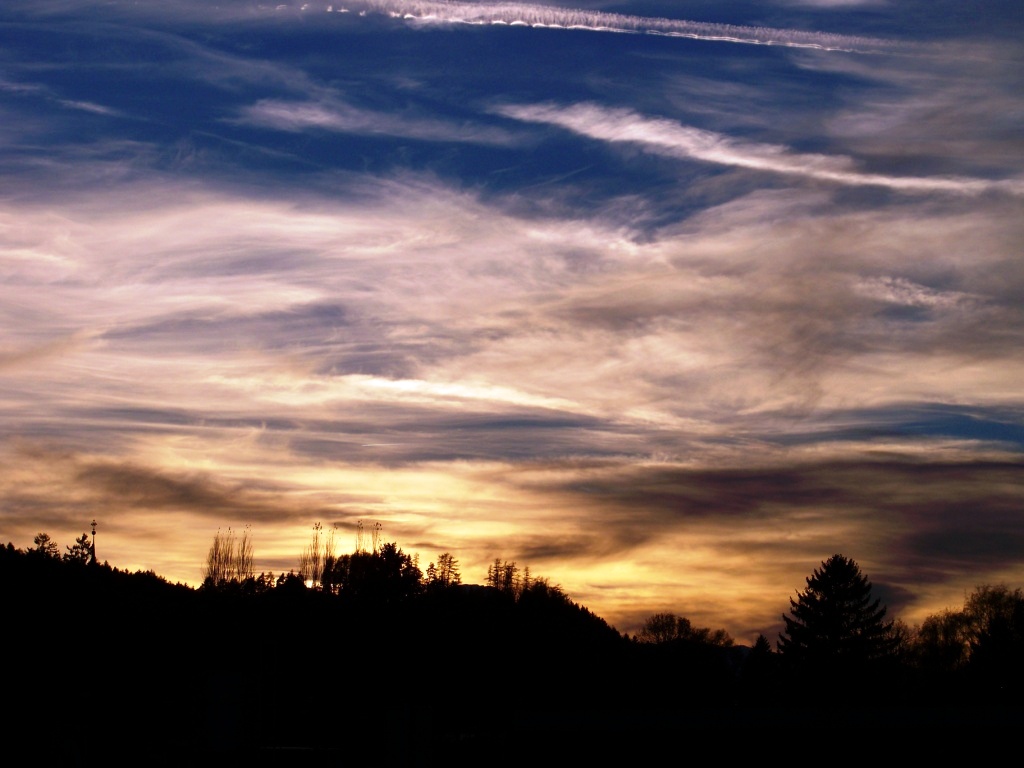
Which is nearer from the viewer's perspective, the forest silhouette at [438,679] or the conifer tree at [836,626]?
the forest silhouette at [438,679]

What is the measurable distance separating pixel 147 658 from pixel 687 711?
1691 inches

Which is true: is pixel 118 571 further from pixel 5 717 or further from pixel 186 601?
pixel 5 717

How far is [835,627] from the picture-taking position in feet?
257

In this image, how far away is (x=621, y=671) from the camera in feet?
157

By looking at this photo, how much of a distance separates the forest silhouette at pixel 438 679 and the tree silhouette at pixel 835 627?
0.51 feet

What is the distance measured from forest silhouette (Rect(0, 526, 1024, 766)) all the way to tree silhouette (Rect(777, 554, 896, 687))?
15 centimetres

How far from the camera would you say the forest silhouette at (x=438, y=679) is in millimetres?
11523

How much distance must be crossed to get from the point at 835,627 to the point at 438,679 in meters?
42.3

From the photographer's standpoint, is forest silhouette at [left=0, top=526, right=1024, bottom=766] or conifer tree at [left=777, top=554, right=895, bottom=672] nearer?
forest silhouette at [left=0, top=526, right=1024, bottom=766]

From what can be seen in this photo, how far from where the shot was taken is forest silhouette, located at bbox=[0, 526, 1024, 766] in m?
11.5

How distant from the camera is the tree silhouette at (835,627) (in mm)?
77750

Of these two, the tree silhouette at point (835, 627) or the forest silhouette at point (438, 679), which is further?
the tree silhouette at point (835, 627)

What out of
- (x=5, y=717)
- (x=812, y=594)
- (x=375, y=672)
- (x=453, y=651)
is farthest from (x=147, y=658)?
(x=812, y=594)

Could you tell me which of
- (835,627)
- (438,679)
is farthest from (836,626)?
(438,679)
